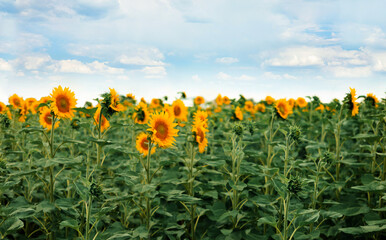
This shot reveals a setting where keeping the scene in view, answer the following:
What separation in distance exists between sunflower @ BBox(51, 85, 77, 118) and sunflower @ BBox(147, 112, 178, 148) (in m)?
1.08

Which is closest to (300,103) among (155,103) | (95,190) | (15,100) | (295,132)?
(155,103)

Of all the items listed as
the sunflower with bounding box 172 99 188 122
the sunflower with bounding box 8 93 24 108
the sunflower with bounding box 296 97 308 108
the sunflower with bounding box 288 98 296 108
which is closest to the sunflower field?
the sunflower with bounding box 172 99 188 122

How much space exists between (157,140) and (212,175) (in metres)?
1.70

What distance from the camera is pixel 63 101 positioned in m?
3.79

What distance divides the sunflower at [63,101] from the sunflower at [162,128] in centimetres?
108

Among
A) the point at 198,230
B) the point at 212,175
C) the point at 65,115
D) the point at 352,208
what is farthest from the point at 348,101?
the point at 65,115

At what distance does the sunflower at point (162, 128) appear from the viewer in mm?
3453

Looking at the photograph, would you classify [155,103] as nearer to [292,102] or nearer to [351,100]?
[292,102]

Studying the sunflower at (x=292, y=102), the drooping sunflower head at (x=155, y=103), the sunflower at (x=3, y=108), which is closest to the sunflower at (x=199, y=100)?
the drooping sunflower head at (x=155, y=103)

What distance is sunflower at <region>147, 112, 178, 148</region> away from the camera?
3.45 metres

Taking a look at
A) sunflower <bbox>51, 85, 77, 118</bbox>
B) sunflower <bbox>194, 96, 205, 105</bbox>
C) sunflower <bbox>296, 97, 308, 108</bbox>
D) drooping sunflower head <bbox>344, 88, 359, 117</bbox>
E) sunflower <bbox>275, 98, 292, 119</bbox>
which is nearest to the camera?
sunflower <bbox>51, 85, 77, 118</bbox>

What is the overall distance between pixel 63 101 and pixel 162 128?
4.22 ft

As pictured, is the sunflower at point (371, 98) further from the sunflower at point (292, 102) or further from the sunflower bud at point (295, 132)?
the sunflower bud at point (295, 132)

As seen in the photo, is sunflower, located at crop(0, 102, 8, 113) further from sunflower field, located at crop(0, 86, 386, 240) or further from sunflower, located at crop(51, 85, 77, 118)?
sunflower, located at crop(51, 85, 77, 118)
